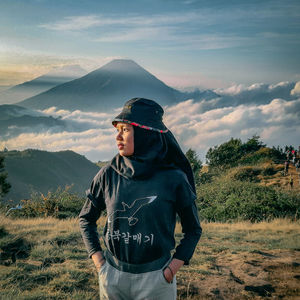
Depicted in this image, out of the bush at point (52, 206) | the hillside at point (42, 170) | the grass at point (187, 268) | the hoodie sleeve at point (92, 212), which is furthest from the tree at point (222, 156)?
the hillside at point (42, 170)

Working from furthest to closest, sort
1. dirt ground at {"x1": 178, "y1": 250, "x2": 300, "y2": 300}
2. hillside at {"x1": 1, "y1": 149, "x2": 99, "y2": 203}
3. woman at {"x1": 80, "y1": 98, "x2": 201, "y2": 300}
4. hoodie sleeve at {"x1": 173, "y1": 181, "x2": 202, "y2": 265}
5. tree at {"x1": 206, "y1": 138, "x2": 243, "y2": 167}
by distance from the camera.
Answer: hillside at {"x1": 1, "y1": 149, "x2": 99, "y2": 203} → tree at {"x1": 206, "y1": 138, "x2": 243, "y2": 167} → dirt ground at {"x1": 178, "y1": 250, "x2": 300, "y2": 300} → hoodie sleeve at {"x1": 173, "y1": 181, "x2": 202, "y2": 265} → woman at {"x1": 80, "y1": 98, "x2": 201, "y2": 300}

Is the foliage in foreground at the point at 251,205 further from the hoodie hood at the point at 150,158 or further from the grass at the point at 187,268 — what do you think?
the hoodie hood at the point at 150,158

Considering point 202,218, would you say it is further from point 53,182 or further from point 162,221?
point 53,182

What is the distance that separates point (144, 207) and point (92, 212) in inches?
23.2

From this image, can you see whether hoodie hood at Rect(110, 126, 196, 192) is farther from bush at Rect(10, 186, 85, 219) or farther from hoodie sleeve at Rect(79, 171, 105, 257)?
bush at Rect(10, 186, 85, 219)

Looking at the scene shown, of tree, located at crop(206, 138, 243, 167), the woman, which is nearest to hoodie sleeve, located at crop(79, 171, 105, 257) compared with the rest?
the woman

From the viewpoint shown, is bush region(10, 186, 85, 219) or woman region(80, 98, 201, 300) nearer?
woman region(80, 98, 201, 300)

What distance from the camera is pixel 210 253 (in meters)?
6.73

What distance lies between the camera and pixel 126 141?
246cm

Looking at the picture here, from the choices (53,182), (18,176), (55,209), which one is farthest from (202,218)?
(53,182)

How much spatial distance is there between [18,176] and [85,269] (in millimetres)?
85738

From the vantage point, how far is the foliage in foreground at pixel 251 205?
36.8 feet

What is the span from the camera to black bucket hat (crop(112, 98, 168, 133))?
7.98 ft

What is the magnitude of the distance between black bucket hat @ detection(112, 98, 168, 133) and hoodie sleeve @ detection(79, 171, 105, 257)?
0.48 m
